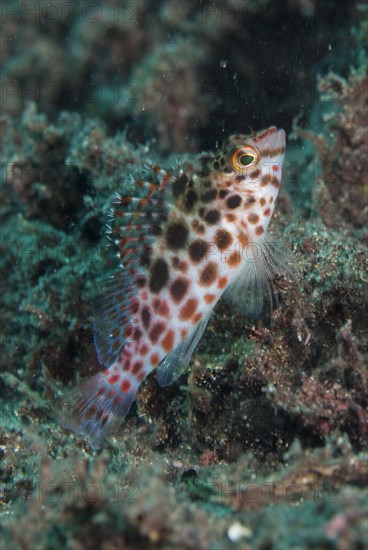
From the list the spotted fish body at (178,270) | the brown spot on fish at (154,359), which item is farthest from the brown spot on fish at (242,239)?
the brown spot on fish at (154,359)

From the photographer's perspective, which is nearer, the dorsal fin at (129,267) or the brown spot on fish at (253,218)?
the dorsal fin at (129,267)

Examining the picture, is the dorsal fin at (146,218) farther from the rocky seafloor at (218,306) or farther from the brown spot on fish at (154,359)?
the rocky seafloor at (218,306)

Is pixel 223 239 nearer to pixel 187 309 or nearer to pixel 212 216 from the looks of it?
pixel 212 216

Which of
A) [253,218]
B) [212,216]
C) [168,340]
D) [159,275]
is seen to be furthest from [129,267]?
[253,218]

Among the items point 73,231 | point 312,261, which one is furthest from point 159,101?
point 312,261

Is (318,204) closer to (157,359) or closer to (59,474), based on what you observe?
(157,359)

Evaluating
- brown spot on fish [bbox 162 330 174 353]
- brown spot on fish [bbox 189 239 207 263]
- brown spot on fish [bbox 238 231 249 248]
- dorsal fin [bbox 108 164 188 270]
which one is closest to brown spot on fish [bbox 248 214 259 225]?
brown spot on fish [bbox 238 231 249 248]
